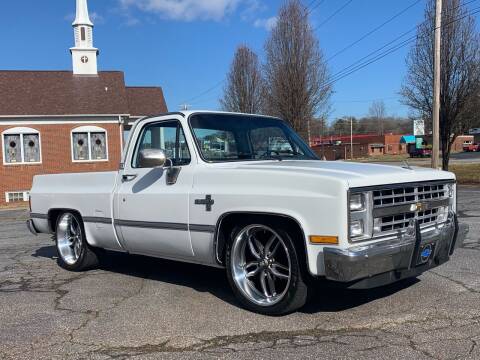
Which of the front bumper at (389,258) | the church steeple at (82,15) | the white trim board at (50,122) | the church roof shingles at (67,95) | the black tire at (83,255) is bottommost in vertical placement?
the black tire at (83,255)

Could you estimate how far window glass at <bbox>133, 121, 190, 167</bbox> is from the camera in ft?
18.1

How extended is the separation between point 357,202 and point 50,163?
78.3ft

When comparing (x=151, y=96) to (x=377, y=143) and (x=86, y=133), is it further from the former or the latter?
(x=377, y=143)

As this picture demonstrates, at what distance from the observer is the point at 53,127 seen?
25688 mm

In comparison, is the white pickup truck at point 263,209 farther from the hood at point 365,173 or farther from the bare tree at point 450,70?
the bare tree at point 450,70

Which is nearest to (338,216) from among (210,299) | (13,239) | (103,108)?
(210,299)

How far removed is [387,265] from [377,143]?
297 feet

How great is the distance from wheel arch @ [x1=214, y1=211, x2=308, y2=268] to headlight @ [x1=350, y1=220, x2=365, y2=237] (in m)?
0.39

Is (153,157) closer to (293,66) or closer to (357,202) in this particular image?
(357,202)

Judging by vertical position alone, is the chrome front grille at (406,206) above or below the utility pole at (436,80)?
below

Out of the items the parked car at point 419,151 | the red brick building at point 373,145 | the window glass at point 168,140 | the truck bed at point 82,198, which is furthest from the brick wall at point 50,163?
the red brick building at point 373,145

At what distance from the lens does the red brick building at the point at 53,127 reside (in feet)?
82.7

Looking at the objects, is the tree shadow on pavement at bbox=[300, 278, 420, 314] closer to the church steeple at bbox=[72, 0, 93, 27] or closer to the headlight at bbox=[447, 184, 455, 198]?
the headlight at bbox=[447, 184, 455, 198]

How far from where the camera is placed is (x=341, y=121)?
411 ft
